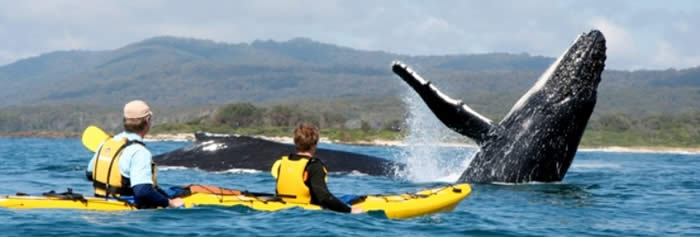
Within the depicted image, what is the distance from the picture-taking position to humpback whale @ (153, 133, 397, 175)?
15906 millimetres

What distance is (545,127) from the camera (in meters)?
12.5

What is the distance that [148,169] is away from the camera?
8266mm

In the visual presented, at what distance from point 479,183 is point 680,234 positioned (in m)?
3.46

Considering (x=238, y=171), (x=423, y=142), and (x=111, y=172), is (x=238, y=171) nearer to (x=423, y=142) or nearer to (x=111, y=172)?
(x=423, y=142)

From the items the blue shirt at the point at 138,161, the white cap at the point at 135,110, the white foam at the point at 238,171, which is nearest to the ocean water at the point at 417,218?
Result: the white foam at the point at 238,171

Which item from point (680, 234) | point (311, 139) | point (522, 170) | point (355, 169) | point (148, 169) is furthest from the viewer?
point (355, 169)

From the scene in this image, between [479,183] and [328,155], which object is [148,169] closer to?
[479,183]

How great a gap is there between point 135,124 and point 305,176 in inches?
63.4

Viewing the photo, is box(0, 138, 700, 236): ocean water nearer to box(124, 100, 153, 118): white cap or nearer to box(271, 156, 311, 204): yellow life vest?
box(271, 156, 311, 204): yellow life vest

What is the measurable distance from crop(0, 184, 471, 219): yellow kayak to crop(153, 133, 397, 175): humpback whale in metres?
5.68

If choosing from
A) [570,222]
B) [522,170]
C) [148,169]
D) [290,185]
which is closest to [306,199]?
[290,185]

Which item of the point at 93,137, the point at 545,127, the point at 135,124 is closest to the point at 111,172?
the point at 135,124

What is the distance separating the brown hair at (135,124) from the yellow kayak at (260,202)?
71cm

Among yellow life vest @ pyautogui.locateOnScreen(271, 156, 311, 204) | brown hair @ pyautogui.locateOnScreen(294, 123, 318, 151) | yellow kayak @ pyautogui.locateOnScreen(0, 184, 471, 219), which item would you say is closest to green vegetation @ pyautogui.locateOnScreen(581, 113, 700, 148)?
yellow kayak @ pyautogui.locateOnScreen(0, 184, 471, 219)
